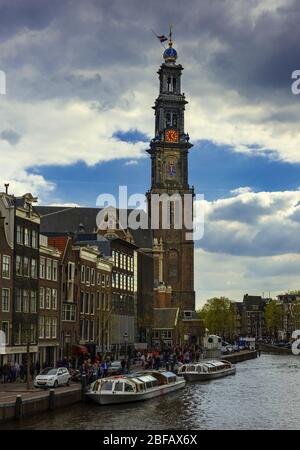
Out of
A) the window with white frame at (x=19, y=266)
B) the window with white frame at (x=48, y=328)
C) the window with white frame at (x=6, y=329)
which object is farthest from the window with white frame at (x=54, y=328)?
the window with white frame at (x=6, y=329)

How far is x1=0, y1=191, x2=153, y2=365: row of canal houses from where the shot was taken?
76375 millimetres

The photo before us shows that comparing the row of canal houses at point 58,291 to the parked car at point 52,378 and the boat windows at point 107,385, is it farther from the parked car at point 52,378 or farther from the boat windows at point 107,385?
the boat windows at point 107,385

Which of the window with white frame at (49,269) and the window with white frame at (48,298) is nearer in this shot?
the window with white frame at (48,298)

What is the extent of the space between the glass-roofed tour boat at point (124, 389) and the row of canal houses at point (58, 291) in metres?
7.01

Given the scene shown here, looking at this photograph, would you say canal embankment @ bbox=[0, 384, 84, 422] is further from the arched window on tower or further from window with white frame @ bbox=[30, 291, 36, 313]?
the arched window on tower

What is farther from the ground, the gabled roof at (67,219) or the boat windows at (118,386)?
the gabled roof at (67,219)

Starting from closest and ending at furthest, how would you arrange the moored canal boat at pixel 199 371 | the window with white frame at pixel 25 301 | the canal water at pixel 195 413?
the canal water at pixel 195 413 → the window with white frame at pixel 25 301 → the moored canal boat at pixel 199 371

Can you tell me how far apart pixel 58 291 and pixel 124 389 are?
28.7 meters

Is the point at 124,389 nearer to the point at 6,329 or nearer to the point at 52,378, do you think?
the point at 52,378

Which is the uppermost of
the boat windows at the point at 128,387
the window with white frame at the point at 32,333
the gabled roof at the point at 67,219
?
the gabled roof at the point at 67,219

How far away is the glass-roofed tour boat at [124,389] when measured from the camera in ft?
198

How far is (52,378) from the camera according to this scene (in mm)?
61594
